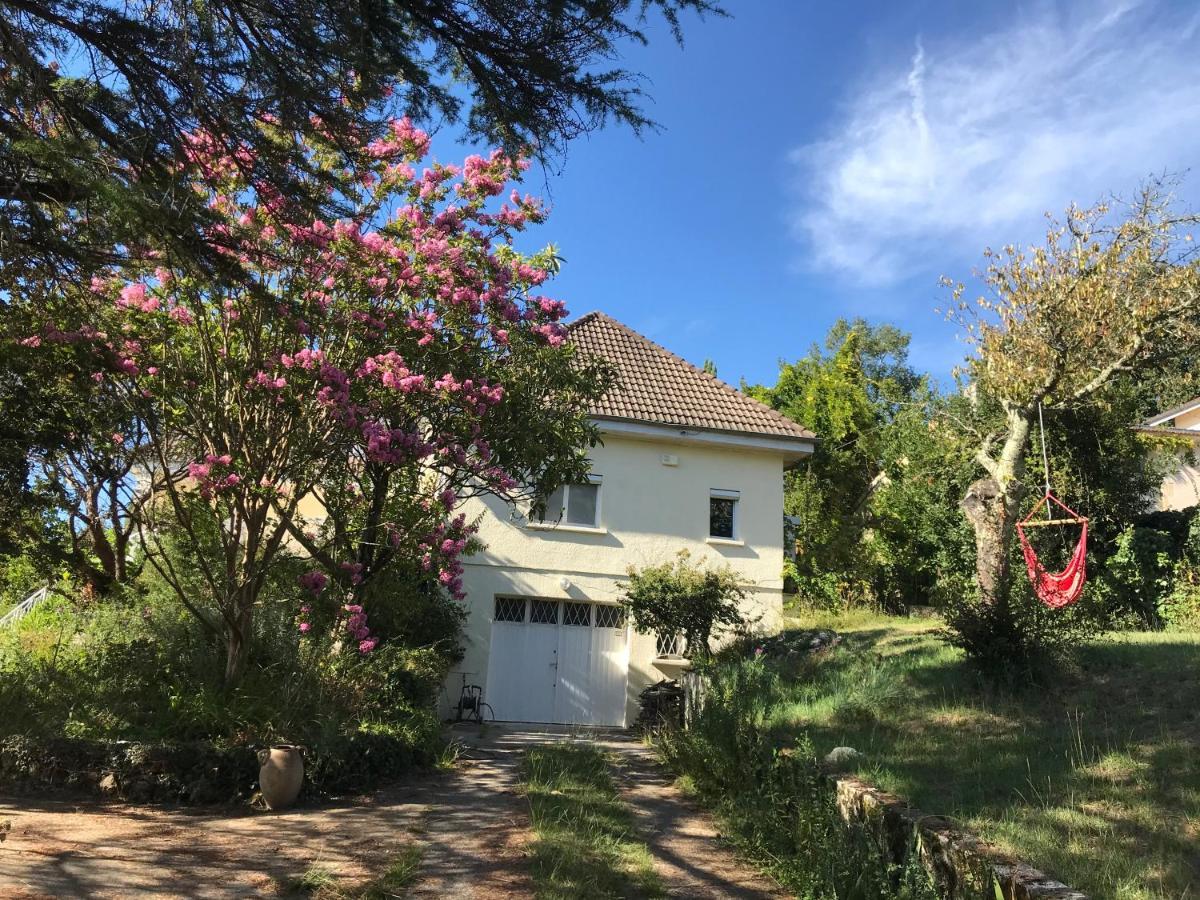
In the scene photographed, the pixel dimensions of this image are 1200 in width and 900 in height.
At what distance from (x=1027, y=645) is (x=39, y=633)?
38.5 feet

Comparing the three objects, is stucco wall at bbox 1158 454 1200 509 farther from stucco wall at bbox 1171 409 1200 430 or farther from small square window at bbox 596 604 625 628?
small square window at bbox 596 604 625 628

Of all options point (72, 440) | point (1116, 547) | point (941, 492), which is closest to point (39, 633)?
point (72, 440)

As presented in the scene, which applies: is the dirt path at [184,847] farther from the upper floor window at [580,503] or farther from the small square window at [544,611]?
the upper floor window at [580,503]

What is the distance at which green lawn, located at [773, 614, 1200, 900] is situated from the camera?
4164mm

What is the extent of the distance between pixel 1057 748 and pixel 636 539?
10322mm

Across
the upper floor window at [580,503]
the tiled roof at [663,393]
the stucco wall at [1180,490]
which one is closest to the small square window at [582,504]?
the upper floor window at [580,503]

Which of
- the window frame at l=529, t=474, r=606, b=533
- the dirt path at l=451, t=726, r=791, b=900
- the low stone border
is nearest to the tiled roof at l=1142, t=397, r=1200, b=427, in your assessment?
the window frame at l=529, t=474, r=606, b=533

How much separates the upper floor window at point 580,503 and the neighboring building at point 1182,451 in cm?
1184

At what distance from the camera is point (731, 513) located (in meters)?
16.5

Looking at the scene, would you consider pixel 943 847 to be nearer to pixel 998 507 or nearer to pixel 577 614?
pixel 998 507

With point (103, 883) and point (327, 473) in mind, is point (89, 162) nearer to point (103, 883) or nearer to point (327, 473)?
point (103, 883)

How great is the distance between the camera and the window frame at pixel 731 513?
16203 millimetres

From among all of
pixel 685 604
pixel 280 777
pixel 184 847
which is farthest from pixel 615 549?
pixel 184 847

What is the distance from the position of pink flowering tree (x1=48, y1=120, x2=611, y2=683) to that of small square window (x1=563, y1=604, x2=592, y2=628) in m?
6.76
